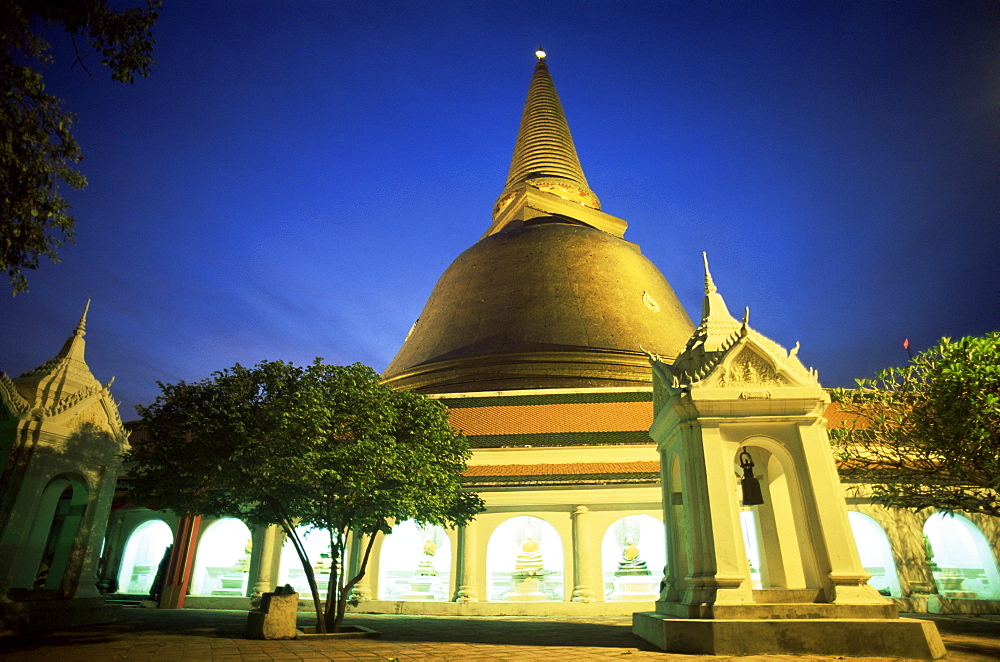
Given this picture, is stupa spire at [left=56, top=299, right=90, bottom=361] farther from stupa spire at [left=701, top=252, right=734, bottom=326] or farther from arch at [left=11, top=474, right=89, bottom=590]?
stupa spire at [left=701, top=252, right=734, bottom=326]

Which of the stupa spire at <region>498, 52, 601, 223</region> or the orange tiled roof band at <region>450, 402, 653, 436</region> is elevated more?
the stupa spire at <region>498, 52, 601, 223</region>

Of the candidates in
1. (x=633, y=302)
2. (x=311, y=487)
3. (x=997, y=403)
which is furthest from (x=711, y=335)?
(x=633, y=302)

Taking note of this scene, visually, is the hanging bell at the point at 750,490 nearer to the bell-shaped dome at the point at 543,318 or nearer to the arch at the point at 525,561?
the arch at the point at 525,561

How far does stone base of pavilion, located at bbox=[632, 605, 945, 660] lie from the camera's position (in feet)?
20.0

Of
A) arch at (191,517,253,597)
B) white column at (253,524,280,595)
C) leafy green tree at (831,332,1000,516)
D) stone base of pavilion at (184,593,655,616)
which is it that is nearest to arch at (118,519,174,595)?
arch at (191,517,253,597)

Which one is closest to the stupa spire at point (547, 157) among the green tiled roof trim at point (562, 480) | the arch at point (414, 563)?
the green tiled roof trim at point (562, 480)

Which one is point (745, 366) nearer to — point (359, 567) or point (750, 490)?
point (750, 490)

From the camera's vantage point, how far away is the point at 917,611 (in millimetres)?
13312

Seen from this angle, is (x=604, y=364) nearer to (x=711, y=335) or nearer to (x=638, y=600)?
(x=638, y=600)

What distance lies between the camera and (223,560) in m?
16.8

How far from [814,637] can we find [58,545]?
44.8ft

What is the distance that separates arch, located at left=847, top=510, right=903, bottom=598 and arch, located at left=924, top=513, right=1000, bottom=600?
0.98 m

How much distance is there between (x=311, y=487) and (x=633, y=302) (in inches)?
695

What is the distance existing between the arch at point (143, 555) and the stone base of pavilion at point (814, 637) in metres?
17.0
